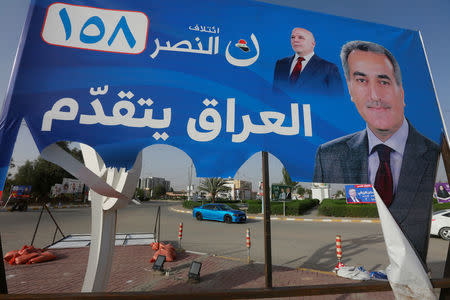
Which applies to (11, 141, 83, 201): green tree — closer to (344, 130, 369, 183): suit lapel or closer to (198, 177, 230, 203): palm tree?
(198, 177, 230, 203): palm tree

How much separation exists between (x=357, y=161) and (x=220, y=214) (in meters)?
13.7

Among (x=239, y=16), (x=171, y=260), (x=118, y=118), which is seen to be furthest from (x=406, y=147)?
(x=171, y=260)

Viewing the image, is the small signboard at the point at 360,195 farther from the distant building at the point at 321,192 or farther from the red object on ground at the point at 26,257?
the red object on ground at the point at 26,257

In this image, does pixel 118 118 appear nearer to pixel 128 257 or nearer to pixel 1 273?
pixel 1 273

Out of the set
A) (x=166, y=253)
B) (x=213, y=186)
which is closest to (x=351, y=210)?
(x=213, y=186)

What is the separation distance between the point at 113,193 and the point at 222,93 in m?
1.31

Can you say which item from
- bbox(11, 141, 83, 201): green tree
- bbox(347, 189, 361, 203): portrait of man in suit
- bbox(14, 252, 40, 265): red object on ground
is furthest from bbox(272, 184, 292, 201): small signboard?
bbox(11, 141, 83, 201): green tree

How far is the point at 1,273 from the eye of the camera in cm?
169

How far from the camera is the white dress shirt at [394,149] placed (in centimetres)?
215

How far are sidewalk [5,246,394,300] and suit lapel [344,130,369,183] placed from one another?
11.0 ft

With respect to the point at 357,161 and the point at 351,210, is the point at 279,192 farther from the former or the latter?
the point at 357,161

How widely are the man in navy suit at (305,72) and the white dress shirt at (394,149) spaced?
0.58 meters

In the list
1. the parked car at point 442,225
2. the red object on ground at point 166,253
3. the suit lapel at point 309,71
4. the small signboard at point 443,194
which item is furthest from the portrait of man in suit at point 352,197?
the suit lapel at point 309,71

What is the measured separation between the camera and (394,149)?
220 cm
